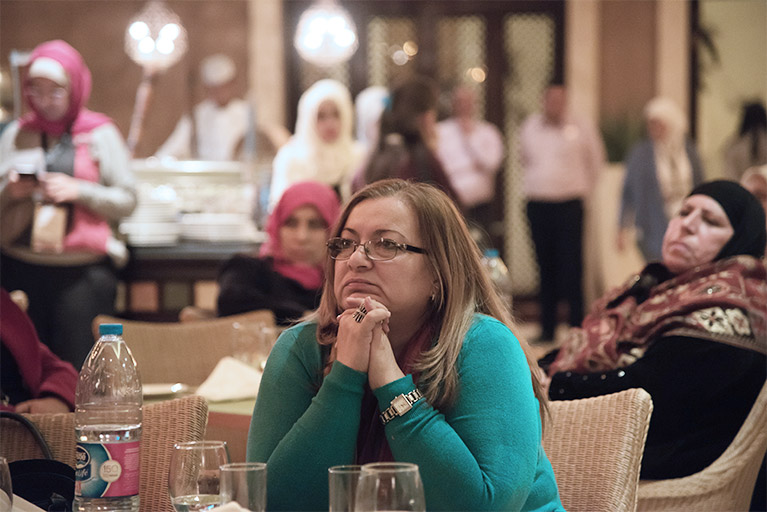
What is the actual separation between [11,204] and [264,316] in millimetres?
1854

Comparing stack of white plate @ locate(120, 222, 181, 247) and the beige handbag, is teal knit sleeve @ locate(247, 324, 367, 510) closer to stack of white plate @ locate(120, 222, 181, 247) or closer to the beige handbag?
the beige handbag

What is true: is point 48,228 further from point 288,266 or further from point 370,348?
point 370,348

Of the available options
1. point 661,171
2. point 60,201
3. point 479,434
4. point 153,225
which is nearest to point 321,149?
point 153,225

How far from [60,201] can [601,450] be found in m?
3.47

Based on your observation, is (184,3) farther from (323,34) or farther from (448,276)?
(448,276)

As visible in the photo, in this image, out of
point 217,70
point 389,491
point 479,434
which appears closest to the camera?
point 389,491

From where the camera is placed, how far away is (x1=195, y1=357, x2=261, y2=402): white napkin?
2.77 meters

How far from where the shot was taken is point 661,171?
812 centimetres

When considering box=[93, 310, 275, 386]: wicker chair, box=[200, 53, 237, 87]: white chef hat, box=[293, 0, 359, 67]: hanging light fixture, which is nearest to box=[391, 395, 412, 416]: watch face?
box=[93, 310, 275, 386]: wicker chair

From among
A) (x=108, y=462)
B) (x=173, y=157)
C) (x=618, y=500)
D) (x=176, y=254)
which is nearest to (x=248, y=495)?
(x=108, y=462)

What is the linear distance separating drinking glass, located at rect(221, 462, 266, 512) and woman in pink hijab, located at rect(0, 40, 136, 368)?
11.3 ft

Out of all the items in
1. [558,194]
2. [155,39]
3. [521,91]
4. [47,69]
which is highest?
[155,39]

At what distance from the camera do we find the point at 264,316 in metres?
3.65

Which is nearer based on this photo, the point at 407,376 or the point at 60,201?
the point at 407,376
